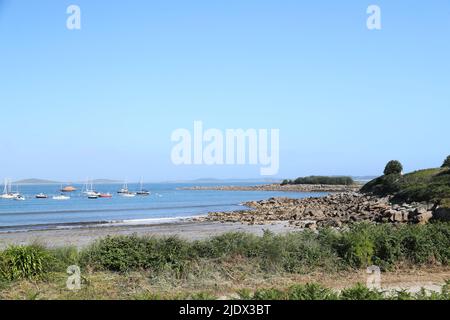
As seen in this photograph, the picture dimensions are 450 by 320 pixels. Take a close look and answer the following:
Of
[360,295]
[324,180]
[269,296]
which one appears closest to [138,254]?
[269,296]

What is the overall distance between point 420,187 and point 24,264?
33.5m

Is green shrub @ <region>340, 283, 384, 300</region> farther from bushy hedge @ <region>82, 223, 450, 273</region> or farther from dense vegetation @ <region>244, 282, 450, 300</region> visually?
bushy hedge @ <region>82, 223, 450, 273</region>

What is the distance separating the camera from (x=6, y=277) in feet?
32.8

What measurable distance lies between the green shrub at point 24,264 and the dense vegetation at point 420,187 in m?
19.8

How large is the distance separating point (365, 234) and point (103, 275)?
6079mm

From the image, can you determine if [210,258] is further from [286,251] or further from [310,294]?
[310,294]

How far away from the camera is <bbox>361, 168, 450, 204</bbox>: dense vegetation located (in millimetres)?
31416

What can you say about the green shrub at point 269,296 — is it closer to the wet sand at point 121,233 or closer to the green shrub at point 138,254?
the green shrub at point 138,254

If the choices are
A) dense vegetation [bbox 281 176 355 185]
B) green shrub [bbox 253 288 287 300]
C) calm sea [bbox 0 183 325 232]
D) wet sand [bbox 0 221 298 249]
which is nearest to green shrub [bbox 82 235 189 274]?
green shrub [bbox 253 288 287 300]

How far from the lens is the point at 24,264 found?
33.7 ft

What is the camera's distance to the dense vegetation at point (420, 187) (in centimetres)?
3142

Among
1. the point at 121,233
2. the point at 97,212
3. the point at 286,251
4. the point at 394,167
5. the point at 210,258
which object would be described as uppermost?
the point at 394,167
